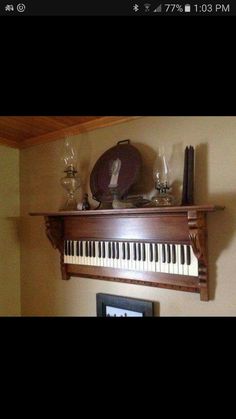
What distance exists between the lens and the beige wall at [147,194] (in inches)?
40.2

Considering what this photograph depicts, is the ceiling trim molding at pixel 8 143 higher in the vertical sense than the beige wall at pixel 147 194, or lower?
higher

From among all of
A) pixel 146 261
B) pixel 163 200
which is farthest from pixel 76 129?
pixel 146 261

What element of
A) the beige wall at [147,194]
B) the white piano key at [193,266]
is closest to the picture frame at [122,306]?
the beige wall at [147,194]

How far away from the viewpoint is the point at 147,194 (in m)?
1.21

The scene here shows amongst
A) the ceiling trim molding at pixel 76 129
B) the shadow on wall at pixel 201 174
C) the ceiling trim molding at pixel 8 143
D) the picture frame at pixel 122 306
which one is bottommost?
the picture frame at pixel 122 306

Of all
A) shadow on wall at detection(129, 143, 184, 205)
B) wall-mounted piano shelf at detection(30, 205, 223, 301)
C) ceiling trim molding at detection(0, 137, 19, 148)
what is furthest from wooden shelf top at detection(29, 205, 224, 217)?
ceiling trim molding at detection(0, 137, 19, 148)

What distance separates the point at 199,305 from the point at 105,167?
0.82 meters

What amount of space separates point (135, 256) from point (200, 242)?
321mm

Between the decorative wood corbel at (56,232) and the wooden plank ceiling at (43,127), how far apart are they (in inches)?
21.2
